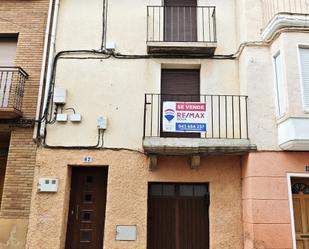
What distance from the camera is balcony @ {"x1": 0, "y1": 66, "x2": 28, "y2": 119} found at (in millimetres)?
6993

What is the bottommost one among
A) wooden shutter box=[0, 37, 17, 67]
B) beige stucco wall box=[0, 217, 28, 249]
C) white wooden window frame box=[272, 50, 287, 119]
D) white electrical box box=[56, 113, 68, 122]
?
beige stucco wall box=[0, 217, 28, 249]

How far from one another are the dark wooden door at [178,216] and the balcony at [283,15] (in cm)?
386

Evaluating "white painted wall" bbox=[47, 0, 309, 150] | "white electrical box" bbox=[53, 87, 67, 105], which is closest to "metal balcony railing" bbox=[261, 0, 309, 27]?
"white painted wall" bbox=[47, 0, 309, 150]

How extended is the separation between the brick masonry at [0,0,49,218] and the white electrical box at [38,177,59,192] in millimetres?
316

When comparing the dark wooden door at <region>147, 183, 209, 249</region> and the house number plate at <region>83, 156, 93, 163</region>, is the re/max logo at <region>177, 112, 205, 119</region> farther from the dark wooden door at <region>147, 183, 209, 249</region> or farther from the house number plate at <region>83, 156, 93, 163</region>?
the house number plate at <region>83, 156, 93, 163</region>

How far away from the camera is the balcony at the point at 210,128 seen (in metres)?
6.30

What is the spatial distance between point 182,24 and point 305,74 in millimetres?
3331

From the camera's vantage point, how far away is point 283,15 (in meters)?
6.29

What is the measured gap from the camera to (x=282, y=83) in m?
6.29

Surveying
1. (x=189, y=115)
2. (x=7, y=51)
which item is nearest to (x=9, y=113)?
(x=7, y=51)

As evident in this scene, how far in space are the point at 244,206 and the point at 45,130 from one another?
189 inches

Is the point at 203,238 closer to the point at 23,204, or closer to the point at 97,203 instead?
the point at 97,203

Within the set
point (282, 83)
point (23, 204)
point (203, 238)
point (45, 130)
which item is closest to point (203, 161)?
point (203, 238)

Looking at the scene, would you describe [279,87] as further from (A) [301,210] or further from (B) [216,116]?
(A) [301,210]
